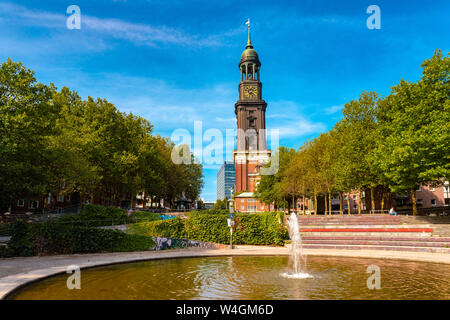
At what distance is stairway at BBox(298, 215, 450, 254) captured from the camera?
22516 mm

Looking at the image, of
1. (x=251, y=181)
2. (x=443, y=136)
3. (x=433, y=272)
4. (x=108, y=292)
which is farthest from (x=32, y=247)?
(x=251, y=181)

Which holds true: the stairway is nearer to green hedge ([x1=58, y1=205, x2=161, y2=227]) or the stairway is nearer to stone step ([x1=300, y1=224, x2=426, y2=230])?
stone step ([x1=300, y1=224, x2=426, y2=230])

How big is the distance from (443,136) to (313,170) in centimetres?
2391

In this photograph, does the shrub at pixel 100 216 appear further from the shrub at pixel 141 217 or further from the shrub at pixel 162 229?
the shrub at pixel 162 229

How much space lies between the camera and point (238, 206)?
99.8 meters

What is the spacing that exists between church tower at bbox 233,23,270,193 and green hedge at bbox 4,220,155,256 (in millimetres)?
85433

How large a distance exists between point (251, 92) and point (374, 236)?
88441mm

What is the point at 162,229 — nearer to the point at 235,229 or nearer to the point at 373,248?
the point at 235,229

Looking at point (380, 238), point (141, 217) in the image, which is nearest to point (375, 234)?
point (380, 238)

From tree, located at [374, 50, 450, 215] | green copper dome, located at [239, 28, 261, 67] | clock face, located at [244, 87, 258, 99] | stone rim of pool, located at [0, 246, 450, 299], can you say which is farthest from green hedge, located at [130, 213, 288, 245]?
green copper dome, located at [239, 28, 261, 67]

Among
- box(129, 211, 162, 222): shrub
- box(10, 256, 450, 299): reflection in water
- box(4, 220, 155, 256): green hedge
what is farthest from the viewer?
box(129, 211, 162, 222): shrub

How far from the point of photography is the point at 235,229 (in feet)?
89.6
